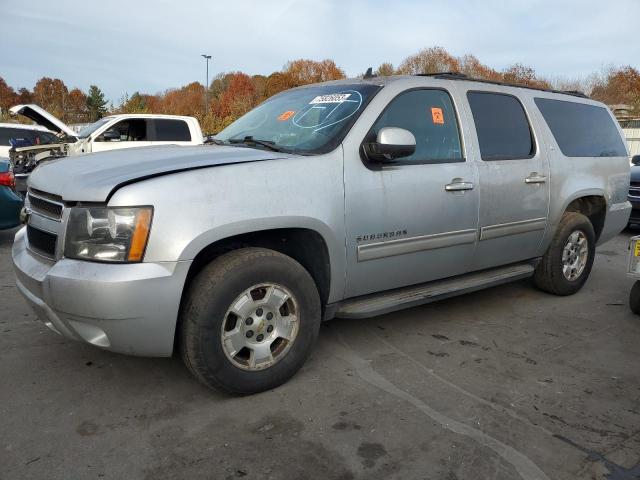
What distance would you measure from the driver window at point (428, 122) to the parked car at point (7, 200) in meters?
5.39

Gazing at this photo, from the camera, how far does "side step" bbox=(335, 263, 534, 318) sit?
3.36 metres

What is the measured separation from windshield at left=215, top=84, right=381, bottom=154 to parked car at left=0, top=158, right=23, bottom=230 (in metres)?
4.04

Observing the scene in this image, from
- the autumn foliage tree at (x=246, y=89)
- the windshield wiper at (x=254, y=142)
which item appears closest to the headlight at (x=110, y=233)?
the windshield wiper at (x=254, y=142)

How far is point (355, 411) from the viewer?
2818 millimetres

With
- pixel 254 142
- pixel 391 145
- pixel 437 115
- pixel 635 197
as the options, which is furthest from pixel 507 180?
pixel 635 197

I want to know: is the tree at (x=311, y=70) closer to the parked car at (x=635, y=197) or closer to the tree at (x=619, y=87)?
the tree at (x=619, y=87)

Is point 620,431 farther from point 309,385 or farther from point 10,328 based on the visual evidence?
point 10,328

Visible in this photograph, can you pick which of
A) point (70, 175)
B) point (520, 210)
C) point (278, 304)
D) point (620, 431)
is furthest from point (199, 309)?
point (520, 210)

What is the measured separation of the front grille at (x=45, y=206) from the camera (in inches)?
107

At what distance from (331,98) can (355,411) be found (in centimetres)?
205

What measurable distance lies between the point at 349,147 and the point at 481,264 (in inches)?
62.8

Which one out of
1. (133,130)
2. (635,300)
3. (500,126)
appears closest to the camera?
(500,126)

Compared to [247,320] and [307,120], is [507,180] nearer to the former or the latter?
[307,120]

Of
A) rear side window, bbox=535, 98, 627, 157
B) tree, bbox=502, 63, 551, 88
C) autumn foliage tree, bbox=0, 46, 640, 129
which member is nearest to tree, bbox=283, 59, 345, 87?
autumn foliage tree, bbox=0, 46, 640, 129
